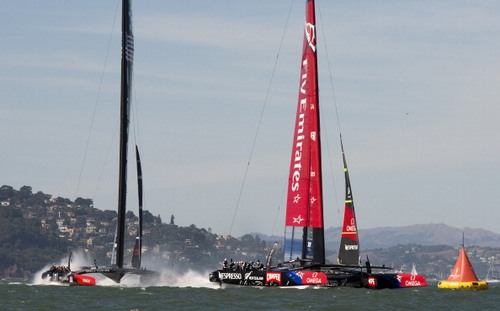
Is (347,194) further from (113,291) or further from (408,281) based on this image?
(113,291)

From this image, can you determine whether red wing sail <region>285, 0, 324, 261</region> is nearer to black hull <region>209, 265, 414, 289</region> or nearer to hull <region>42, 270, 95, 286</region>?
black hull <region>209, 265, 414, 289</region>

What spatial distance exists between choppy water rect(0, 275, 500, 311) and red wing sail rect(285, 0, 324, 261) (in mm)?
3076

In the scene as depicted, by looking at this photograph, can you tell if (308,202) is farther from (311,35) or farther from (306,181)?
(311,35)

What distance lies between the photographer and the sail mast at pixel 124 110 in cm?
6412

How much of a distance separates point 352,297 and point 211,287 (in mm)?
11952

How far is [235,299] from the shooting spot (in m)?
51.1

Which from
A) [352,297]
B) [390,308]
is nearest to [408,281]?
[352,297]

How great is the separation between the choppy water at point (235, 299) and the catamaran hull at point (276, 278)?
53cm

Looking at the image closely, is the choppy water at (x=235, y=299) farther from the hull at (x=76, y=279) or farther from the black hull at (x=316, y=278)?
the black hull at (x=316, y=278)

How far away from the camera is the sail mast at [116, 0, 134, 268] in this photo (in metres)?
64.1

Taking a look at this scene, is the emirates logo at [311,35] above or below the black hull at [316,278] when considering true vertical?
above

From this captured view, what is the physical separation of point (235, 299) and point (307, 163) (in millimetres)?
8939

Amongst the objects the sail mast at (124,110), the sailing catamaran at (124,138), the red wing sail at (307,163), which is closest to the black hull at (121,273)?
the sailing catamaran at (124,138)

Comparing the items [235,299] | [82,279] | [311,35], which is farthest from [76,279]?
[311,35]
